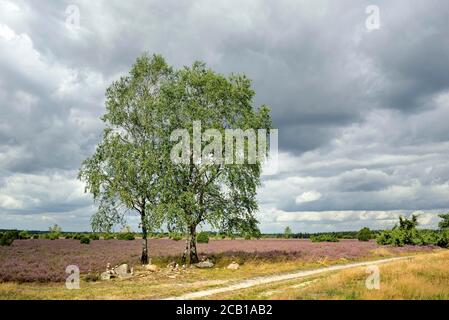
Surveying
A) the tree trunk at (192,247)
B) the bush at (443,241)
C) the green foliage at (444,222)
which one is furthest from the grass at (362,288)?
the green foliage at (444,222)

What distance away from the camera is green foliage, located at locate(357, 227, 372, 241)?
278ft

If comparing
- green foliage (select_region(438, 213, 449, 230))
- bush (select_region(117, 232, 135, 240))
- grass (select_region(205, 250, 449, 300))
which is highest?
green foliage (select_region(438, 213, 449, 230))

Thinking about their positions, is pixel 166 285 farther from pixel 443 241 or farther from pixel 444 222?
pixel 444 222

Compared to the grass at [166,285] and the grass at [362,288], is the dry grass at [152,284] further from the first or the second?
the grass at [362,288]

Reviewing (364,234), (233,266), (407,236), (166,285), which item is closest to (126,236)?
(364,234)

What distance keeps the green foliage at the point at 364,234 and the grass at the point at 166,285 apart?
44.5 meters

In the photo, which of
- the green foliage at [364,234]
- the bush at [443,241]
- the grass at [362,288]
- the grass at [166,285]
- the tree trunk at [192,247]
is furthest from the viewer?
the green foliage at [364,234]

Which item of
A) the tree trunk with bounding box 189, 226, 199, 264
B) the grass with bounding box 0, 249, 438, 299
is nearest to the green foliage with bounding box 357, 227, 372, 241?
the grass with bounding box 0, 249, 438, 299

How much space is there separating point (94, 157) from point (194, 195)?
10577 millimetres

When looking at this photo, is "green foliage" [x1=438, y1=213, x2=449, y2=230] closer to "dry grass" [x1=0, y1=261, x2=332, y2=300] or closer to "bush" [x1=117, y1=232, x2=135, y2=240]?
"dry grass" [x1=0, y1=261, x2=332, y2=300]

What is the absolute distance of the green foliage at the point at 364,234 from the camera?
8481 centimetres

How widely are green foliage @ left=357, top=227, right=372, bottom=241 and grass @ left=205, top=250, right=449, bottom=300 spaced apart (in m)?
60.2
